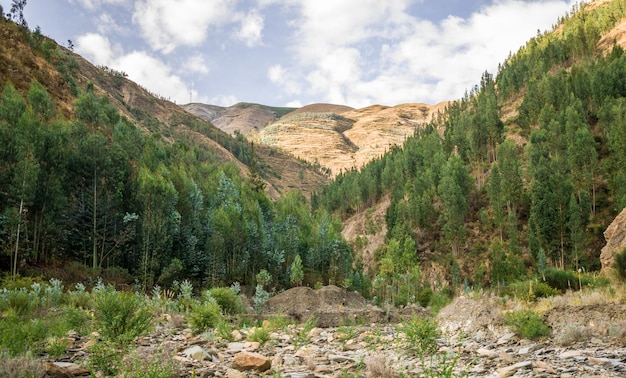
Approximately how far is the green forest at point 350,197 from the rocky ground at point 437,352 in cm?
2051

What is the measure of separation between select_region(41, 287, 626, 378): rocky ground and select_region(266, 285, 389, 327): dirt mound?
738 cm

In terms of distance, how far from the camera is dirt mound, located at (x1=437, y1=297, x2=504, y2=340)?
1025 centimetres

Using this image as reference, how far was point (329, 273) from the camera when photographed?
166 ft

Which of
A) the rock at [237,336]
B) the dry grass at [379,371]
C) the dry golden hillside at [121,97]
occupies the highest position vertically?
the dry golden hillside at [121,97]

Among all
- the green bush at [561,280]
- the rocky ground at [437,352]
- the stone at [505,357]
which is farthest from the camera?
the green bush at [561,280]

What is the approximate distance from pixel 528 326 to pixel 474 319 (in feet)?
10.1

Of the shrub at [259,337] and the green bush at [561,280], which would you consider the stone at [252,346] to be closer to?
the shrub at [259,337]

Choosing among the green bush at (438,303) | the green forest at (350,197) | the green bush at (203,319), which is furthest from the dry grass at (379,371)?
the green forest at (350,197)

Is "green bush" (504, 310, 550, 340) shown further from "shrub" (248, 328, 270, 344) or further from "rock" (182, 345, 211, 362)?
"rock" (182, 345, 211, 362)

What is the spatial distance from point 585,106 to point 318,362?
7208 centimetres

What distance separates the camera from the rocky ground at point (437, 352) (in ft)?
20.4

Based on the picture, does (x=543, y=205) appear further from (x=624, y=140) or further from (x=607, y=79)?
(x=607, y=79)

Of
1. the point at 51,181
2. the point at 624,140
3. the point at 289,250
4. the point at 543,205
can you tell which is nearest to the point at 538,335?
the point at 51,181

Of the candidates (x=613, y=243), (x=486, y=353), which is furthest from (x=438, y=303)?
(x=486, y=353)
